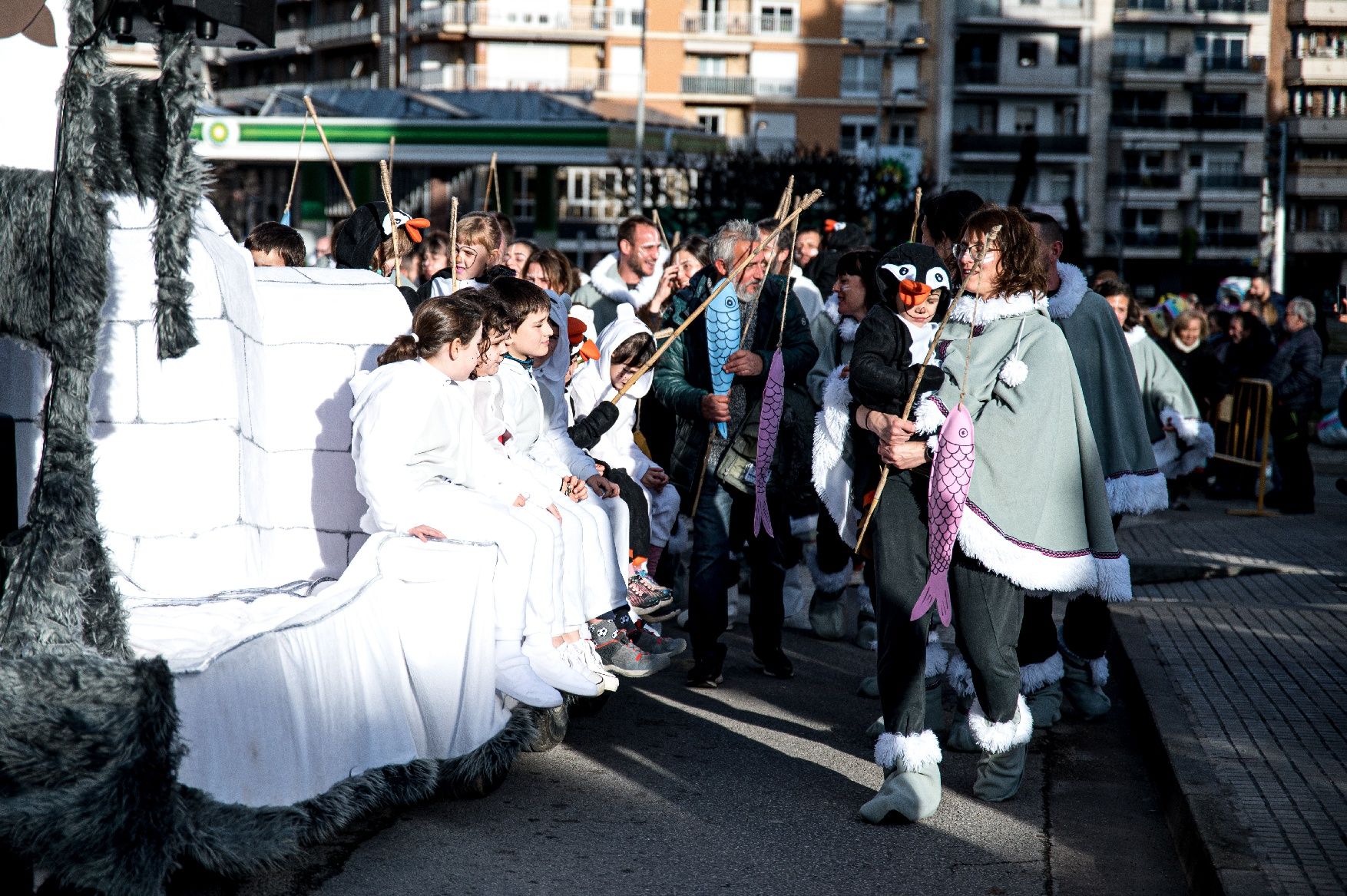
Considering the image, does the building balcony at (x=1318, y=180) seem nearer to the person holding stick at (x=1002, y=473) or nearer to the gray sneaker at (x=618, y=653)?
the gray sneaker at (x=618, y=653)

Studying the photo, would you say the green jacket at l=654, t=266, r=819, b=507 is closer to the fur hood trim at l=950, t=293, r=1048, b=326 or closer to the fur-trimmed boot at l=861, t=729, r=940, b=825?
the fur hood trim at l=950, t=293, r=1048, b=326

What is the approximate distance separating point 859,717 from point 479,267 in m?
2.88

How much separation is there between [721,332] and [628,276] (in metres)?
2.84

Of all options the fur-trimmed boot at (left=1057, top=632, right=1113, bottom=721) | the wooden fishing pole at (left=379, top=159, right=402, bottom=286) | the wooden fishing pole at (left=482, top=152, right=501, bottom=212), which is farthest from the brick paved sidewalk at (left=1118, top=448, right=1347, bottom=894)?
the wooden fishing pole at (left=482, top=152, right=501, bottom=212)

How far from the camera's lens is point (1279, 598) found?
29.7 ft

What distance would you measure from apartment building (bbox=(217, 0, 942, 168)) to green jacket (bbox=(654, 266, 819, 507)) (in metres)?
59.2

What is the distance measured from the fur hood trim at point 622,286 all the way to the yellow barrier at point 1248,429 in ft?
22.8

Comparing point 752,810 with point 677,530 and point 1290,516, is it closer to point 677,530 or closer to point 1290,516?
point 677,530

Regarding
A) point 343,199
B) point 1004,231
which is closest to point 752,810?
point 1004,231

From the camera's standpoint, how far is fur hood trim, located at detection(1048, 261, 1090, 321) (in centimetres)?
634

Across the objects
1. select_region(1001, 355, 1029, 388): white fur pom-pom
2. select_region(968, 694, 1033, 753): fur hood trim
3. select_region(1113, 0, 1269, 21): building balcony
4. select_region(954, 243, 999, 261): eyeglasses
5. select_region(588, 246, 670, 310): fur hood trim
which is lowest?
select_region(968, 694, 1033, 753): fur hood trim

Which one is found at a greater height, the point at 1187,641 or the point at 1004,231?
the point at 1004,231

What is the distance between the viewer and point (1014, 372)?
5098mm

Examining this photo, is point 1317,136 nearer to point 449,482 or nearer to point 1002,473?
point 1002,473
